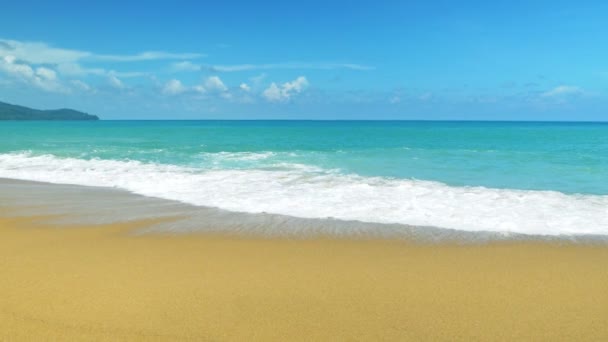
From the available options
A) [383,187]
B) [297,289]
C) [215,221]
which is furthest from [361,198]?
[297,289]

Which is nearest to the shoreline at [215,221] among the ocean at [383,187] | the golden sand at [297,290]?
the ocean at [383,187]

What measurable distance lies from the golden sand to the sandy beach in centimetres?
2

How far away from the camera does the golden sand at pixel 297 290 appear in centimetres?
410

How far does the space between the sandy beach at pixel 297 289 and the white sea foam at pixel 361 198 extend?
1552 mm

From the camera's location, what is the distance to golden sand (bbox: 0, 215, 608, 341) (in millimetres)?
4098

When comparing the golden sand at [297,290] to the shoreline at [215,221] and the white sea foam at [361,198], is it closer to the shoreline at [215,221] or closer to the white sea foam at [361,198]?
the shoreline at [215,221]

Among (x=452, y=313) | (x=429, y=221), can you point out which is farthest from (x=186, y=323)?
(x=429, y=221)

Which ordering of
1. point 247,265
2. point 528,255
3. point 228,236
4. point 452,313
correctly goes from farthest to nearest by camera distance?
point 228,236 < point 528,255 < point 247,265 < point 452,313

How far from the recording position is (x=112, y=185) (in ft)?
44.8

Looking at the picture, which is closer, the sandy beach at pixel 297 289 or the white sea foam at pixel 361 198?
the sandy beach at pixel 297 289

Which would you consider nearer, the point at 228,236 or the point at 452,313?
the point at 452,313

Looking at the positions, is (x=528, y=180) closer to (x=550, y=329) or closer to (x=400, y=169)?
(x=400, y=169)

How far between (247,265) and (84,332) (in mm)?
2218

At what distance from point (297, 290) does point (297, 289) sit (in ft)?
0.09
